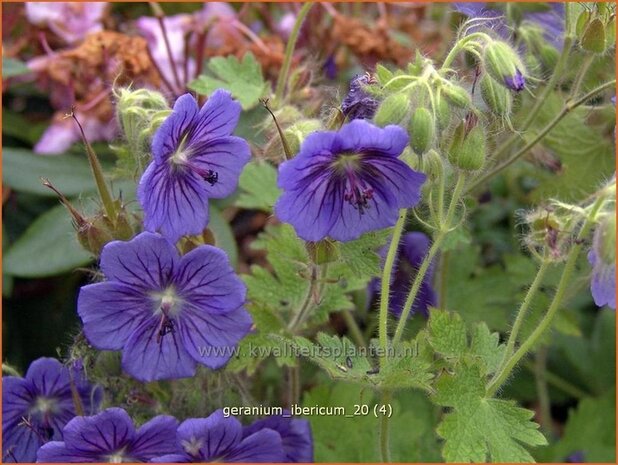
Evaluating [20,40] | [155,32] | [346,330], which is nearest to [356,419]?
[346,330]

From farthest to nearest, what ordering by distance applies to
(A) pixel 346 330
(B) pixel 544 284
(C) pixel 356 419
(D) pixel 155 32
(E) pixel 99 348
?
(D) pixel 155 32
(A) pixel 346 330
(B) pixel 544 284
(C) pixel 356 419
(E) pixel 99 348

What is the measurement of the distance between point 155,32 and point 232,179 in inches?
35.1

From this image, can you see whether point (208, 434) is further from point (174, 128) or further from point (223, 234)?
point (223, 234)

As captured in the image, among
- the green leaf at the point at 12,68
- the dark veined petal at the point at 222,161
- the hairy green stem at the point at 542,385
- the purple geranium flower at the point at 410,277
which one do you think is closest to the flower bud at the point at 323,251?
the dark veined petal at the point at 222,161

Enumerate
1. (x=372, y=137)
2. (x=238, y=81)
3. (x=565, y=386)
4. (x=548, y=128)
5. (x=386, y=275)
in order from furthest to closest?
(x=565, y=386) → (x=238, y=81) → (x=548, y=128) → (x=386, y=275) → (x=372, y=137)

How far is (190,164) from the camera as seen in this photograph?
1.18 m

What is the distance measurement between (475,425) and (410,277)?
0.51 metres

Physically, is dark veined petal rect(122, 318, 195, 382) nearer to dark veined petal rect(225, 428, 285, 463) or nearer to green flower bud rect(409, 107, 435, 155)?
dark veined petal rect(225, 428, 285, 463)

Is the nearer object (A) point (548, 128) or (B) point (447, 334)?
(B) point (447, 334)

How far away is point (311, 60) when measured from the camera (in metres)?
1.68

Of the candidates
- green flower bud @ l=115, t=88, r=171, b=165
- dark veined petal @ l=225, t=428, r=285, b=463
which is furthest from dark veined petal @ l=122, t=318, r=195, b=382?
green flower bud @ l=115, t=88, r=171, b=165

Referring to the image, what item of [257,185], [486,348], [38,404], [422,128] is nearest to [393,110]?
[422,128]

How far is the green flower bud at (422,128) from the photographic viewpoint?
1004 mm

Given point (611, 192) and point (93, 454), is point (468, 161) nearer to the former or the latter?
point (611, 192)
